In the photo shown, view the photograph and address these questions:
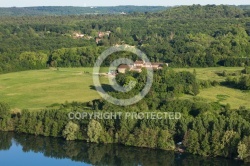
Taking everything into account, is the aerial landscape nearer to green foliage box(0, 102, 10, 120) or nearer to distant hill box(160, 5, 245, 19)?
green foliage box(0, 102, 10, 120)

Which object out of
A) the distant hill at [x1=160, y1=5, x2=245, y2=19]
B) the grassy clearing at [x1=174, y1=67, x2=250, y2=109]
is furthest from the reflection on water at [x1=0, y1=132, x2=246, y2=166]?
the distant hill at [x1=160, y1=5, x2=245, y2=19]

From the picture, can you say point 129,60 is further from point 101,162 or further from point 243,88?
point 101,162

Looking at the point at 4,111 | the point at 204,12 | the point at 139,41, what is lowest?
the point at 139,41

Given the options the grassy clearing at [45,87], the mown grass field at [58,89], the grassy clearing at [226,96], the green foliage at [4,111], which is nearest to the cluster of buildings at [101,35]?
the grassy clearing at [45,87]

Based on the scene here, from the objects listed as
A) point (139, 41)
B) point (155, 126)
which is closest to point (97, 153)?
point (155, 126)

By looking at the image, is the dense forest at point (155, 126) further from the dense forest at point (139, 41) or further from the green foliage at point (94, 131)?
the dense forest at point (139, 41)

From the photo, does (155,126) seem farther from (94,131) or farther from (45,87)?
(45,87)
